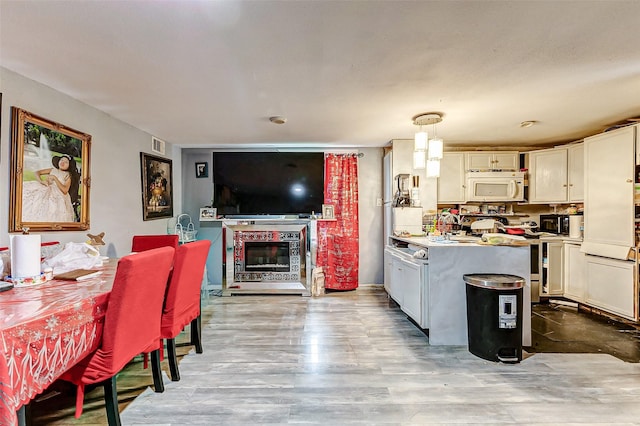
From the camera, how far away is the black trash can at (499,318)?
8.09 feet

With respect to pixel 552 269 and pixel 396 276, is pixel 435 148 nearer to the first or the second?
pixel 396 276

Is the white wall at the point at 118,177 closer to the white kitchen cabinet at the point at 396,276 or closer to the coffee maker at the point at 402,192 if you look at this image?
the coffee maker at the point at 402,192

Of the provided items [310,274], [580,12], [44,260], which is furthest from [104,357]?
[310,274]

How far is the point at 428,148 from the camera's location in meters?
3.12

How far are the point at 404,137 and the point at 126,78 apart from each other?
3235 mm

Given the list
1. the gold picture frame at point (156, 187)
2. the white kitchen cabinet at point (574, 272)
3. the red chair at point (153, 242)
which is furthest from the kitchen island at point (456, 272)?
the gold picture frame at point (156, 187)

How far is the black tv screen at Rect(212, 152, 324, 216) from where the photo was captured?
4707 millimetres

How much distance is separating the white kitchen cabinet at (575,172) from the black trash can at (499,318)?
250 cm

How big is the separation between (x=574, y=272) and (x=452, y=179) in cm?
192

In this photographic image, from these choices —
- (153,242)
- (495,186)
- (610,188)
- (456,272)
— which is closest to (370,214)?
(495,186)

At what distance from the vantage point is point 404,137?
4211mm

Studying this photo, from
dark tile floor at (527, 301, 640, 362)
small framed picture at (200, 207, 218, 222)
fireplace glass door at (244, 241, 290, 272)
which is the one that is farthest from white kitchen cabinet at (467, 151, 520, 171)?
small framed picture at (200, 207, 218, 222)

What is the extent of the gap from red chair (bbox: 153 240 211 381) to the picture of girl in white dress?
3.86 ft

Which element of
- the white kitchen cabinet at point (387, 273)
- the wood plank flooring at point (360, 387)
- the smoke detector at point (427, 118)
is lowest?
the wood plank flooring at point (360, 387)
